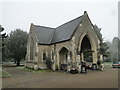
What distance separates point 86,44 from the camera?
1185 inches

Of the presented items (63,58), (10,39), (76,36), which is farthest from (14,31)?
(76,36)

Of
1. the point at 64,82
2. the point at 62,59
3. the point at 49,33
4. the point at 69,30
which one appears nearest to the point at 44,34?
the point at 49,33

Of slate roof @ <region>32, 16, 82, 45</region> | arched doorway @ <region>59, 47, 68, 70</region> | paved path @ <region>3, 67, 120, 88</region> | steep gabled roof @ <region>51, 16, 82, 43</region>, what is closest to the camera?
paved path @ <region>3, 67, 120, 88</region>

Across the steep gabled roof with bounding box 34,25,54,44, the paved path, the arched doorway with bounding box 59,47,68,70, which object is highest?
the steep gabled roof with bounding box 34,25,54,44

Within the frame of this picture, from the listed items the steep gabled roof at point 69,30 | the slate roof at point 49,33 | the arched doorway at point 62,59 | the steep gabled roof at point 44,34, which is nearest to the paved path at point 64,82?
the steep gabled roof at point 69,30

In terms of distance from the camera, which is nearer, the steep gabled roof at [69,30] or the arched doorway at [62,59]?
the steep gabled roof at [69,30]

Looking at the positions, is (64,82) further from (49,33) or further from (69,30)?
(49,33)

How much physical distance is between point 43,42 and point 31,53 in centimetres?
524

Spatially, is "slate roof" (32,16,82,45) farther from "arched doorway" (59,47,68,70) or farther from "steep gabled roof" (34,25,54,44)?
"arched doorway" (59,47,68,70)

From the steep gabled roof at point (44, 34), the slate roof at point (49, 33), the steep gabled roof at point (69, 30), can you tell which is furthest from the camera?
the steep gabled roof at point (44, 34)

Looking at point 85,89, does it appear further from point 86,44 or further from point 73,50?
point 86,44

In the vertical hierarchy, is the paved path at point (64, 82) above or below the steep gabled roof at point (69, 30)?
below

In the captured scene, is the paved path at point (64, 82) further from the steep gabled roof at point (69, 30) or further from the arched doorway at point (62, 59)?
the arched doorway at point (62, 59)

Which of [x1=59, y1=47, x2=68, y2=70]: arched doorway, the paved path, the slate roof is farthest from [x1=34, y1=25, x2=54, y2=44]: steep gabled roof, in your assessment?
the paved path
